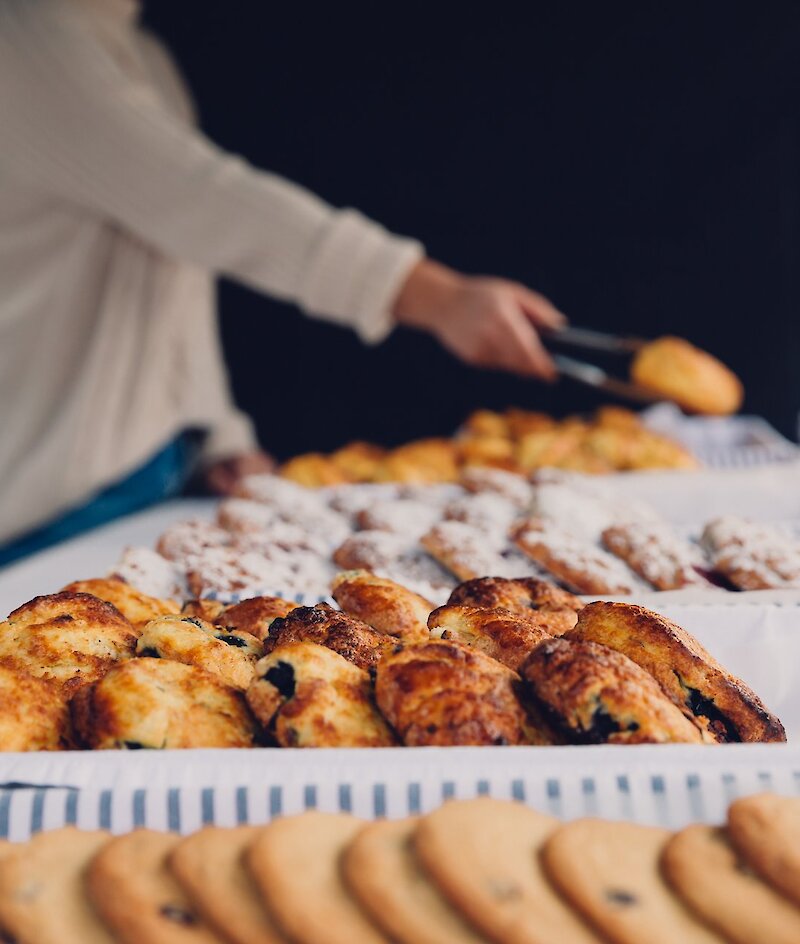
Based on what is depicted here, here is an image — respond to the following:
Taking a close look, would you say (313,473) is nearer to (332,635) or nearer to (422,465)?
(422,465)

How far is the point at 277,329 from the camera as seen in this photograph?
458 cm

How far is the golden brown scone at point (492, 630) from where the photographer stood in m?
1.12

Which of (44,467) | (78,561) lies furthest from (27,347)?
(78,561)

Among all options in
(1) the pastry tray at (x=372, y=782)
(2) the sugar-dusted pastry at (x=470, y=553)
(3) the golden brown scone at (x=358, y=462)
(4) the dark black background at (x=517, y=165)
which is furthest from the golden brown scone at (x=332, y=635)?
(4) the dark black background at (x=517, y=165)

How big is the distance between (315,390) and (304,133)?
1.15 meters

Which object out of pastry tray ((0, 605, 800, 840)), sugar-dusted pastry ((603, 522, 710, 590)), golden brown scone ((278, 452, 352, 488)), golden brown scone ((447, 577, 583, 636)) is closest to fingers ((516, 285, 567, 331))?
golden brown scone ((278, 452, 352, 488))

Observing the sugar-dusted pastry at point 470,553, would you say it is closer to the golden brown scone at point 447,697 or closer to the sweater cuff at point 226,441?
the golden brown scone at point 447,697

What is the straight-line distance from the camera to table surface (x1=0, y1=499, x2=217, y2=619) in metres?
1.87

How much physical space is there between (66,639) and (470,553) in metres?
0.87

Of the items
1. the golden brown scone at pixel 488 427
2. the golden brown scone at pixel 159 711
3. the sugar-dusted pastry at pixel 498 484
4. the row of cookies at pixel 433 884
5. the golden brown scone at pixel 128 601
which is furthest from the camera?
the golden brown scone at pixel 488 427

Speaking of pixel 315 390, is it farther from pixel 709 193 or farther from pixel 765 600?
pixel 765 600

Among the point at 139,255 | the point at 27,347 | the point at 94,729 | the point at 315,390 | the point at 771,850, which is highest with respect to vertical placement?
the point at 771,850

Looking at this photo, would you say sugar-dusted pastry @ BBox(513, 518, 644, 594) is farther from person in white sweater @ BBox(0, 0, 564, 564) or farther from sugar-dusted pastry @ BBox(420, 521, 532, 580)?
person in white sweater @ BBox(0, 0, 564, 564)

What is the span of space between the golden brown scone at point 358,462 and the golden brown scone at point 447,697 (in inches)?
Answer: 85.1
